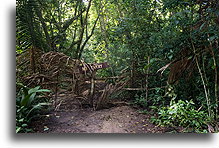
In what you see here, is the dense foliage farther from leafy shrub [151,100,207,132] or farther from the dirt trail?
the dirt trail

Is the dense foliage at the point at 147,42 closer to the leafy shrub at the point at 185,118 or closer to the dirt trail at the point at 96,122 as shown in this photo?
the leafy shrub at the point at 185,118

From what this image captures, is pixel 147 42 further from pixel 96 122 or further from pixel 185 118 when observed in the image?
pixel 96 122

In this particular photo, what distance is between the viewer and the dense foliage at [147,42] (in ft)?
5.38

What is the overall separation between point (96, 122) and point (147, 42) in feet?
3.59

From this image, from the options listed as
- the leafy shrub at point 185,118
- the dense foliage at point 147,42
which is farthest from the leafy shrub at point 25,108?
the leafy shrub at point 185,118

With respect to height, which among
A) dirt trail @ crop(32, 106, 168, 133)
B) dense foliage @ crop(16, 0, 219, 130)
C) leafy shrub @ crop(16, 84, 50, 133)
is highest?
dense foliage @ crop(16, 0, 219, 130)

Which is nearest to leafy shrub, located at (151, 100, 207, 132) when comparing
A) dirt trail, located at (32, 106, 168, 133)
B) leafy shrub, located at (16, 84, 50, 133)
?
dirt trail, located at (32, 106, 168, 133)

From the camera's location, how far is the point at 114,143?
151 centimetres

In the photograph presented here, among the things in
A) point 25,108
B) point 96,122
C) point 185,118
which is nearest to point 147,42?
point 185,118

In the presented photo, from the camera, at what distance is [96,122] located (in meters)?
1.68

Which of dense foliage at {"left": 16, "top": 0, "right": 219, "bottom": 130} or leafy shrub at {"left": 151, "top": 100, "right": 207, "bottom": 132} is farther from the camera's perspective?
dense foliage at {"left": 16, "top": 0, "right": 219, "bottom": 130}

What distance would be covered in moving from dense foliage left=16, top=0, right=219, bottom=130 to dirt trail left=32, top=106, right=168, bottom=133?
19 centimetres

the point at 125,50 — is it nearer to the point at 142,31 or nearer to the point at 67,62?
the point at 142,31

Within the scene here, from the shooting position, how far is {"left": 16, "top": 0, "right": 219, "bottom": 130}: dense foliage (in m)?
1.64
